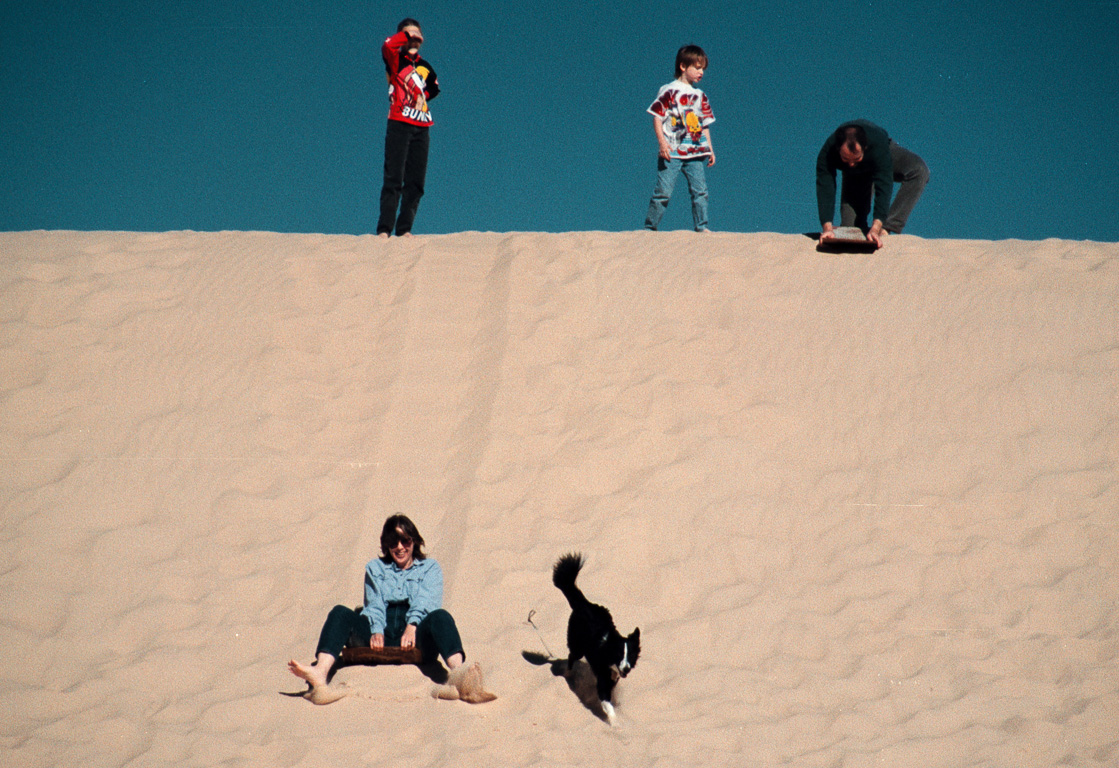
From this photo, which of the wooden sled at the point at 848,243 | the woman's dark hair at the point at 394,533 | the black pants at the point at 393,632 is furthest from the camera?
the wooden sled at the point at 848,243

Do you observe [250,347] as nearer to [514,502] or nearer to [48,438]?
[48,438]

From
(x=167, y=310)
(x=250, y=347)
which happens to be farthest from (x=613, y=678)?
(x=167, y=310)

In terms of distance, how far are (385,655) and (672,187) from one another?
18.1ft

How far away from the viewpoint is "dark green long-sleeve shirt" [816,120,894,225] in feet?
26.6

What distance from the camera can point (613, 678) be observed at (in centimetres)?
475

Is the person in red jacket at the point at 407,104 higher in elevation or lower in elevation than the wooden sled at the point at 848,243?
higher

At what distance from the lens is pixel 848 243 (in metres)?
8.54

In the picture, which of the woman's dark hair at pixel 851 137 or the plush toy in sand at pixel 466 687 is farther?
the woman's dark hair at pixel 851 137

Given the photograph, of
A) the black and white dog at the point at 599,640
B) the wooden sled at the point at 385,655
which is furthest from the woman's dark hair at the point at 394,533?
the black and white dog at the point at 599,640

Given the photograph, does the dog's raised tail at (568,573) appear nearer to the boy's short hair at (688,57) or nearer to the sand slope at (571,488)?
the sand slope at (571,488)

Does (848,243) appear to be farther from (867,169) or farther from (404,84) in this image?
(404,84)

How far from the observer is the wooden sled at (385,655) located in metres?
4.99

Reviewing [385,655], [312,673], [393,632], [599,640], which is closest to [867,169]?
[599,640]

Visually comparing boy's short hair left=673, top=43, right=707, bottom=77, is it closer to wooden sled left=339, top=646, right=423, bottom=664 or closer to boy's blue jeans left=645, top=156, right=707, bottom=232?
boy's blue jeans left=645, top=156, right=707, bottom=232
